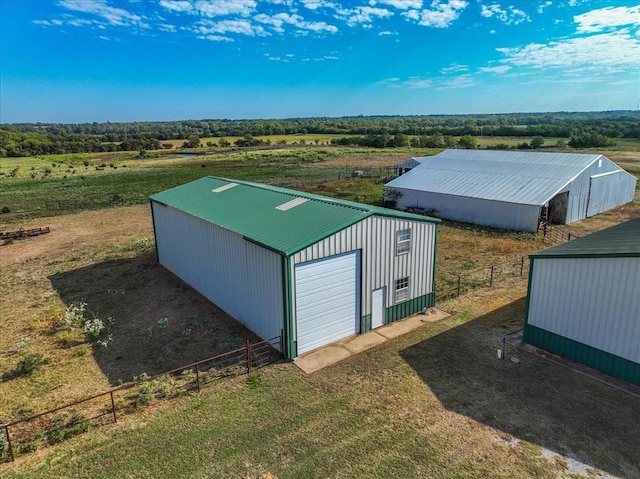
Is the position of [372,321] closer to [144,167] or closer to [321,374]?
[321,374]

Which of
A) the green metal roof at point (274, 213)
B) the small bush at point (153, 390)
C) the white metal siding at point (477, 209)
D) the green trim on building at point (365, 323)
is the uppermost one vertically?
the green metal roof at point (274, 213)

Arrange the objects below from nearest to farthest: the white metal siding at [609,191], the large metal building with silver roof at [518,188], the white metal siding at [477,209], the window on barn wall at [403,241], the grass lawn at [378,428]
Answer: the grass lawn at [378,428] < the window on barn wall at [403,241] < the white metal siding at [477,209] < the large metal building with silver roof at [518,188] < the white metal siding at [609,191]

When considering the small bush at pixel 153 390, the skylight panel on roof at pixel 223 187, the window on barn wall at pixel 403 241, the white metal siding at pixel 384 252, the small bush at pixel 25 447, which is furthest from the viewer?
the skylight panel on roof at pixel 223 187

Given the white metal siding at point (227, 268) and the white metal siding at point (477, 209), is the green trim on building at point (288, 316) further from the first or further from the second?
the white metal siding at point (477, 209)

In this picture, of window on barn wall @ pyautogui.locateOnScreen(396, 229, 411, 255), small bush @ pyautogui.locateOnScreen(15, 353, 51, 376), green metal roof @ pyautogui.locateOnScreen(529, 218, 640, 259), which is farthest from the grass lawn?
small bush @ pyautogui.locateOnScreen(15, 353, 51, 376)

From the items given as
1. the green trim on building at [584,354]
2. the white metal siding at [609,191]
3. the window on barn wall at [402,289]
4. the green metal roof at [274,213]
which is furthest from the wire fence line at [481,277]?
the white metal siding at [609,191]

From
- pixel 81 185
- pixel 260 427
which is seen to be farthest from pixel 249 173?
pixel 260 427
